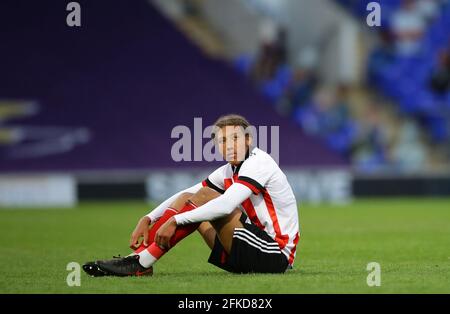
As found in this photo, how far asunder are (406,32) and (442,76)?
179 cm

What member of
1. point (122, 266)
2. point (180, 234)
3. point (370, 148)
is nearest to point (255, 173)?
point (180, 234)

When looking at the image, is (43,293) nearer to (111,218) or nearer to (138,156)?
(111,218)

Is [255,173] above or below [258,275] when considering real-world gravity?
above

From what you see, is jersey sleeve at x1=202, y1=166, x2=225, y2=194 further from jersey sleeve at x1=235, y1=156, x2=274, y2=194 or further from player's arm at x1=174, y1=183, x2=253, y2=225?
player's arm at x1=174, y1=183, x2=253, y2=225

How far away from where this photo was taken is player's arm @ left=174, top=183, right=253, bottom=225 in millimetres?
7203

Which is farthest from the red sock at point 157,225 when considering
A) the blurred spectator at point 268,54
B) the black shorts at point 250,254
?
the blurred spectator at point 268,54

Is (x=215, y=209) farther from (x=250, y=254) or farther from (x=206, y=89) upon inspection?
(x=206, y=89)

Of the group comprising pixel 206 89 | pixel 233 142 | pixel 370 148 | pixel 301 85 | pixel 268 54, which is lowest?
pixel 370 148

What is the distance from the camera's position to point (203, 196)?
24.5 ft

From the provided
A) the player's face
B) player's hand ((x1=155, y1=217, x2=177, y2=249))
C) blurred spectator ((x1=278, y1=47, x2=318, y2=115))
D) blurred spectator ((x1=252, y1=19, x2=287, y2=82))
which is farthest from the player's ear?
blurred spectator ((x1=252, y1=19, x2=287, y2=82))

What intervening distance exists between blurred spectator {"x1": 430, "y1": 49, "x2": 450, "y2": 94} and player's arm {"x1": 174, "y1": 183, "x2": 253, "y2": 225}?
18.2m

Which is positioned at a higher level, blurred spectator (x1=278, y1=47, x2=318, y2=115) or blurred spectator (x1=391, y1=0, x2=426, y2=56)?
blurred spectator (x1=391, y1=0, x2=426, y2=56)

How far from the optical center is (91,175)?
21.4 meters
